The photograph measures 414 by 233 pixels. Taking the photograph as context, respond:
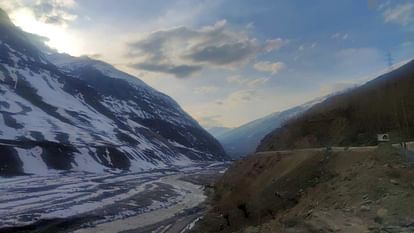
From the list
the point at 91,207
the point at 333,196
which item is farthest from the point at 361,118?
the point at 91,207

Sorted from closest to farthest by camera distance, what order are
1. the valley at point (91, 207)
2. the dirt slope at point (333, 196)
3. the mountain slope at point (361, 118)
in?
the dirt slope at point (333, 196) → the mountain slope at point (361, 118) → the valley at point (91, 207)

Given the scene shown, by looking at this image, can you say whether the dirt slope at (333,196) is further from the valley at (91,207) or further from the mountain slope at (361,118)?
the valley at (91,207)

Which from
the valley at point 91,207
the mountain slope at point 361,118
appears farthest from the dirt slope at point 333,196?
the valley at point 91,207

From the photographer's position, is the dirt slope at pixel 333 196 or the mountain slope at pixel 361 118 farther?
the mountain slope at pixel 361 118

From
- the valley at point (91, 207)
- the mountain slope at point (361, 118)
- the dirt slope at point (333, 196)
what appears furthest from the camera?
the valley at point (91, 207)

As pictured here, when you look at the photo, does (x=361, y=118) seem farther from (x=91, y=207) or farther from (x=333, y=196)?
(x=91, y=207)

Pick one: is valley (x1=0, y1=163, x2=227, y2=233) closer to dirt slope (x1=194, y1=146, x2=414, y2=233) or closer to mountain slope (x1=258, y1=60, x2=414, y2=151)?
dirt slope (x1=194, y1=146, x2=414, y2=233)
